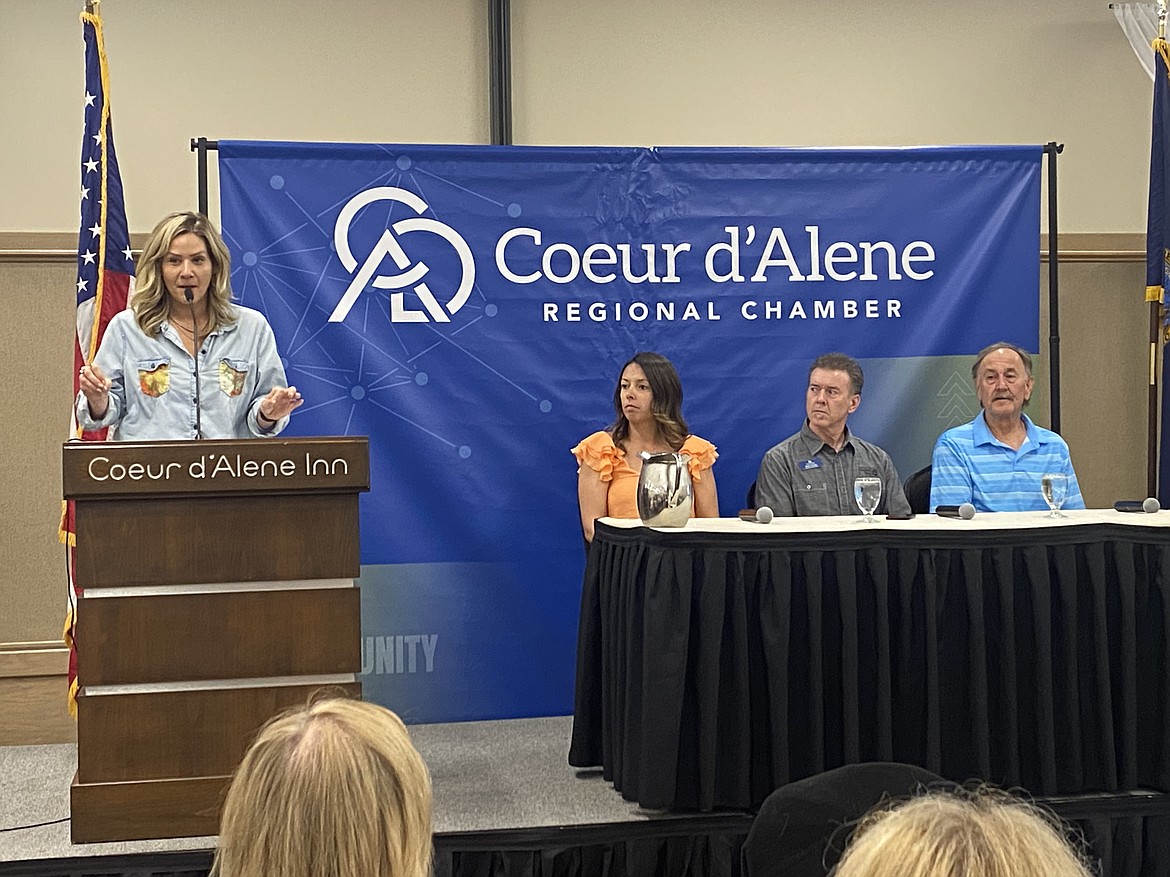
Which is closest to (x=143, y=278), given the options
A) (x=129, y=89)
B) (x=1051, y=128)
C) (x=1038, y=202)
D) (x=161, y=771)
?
(x=161, y=771)

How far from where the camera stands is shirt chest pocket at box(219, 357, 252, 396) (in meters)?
3.38

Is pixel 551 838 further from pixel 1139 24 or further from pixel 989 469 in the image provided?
pixel 1139 24

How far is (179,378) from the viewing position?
132 inches

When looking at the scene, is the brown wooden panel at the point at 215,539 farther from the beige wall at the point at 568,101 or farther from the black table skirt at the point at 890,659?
the beige wall at the point at 568,101

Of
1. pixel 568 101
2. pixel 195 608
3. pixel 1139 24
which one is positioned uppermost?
pixel 1139 24

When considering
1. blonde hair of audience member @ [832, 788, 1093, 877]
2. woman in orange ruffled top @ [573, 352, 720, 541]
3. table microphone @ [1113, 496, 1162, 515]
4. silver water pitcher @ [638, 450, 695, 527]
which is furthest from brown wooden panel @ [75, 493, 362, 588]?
blonde hair of audience member @ [832, 788, 1093, 877]

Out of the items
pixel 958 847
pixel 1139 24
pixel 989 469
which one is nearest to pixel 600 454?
pixel 989 469

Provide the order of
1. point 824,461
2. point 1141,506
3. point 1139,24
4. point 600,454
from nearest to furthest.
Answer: point 1141,506 < point 824,461 < point 600,454 < point 1139,24

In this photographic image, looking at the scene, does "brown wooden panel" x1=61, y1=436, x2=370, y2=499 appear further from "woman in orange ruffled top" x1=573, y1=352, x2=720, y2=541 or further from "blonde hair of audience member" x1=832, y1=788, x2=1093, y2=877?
"blonde hair of audience member" x1=832, y1=788, x2=1093, y2=877

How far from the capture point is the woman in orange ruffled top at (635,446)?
13.2 ft

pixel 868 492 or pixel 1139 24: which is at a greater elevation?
pixel 1139 24

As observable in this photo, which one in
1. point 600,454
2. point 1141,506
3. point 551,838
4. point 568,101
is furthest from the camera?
point 568,101

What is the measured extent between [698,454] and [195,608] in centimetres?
176

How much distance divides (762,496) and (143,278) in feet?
6.26
